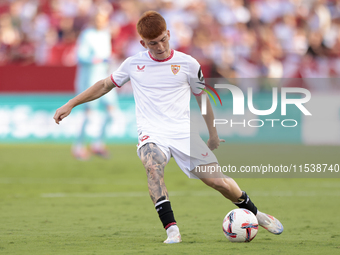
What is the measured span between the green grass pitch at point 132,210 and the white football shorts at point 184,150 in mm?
714

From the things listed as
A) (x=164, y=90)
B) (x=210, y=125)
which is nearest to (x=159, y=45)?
(x=164, y=90)

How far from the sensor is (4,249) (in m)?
4.97

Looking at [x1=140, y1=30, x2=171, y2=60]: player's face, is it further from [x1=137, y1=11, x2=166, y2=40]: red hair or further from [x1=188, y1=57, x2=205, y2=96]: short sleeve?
[x1=188, y1=57, x2=205, y2=96]: short sleeve

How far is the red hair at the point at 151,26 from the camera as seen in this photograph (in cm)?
506

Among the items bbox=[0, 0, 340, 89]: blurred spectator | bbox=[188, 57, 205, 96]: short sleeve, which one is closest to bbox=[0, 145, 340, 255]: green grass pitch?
bbox=[188, 57, 205, 96]: short sleeve

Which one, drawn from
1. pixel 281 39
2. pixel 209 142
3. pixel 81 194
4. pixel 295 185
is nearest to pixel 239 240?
pixel 209 142

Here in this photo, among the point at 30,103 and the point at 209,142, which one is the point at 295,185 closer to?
the point at 209,142

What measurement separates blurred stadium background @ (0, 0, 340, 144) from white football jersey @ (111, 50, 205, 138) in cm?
1012

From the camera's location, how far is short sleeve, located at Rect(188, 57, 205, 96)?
5430 mm

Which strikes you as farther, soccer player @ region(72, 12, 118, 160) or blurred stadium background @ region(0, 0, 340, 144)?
blurred stadium background @ region(0, 0, 340, 144)

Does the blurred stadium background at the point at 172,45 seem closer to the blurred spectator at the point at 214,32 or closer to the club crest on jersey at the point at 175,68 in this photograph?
the blurred spectator at the point at 214,32

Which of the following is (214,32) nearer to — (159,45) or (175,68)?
(175,68)

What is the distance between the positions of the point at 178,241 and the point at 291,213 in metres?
2.65

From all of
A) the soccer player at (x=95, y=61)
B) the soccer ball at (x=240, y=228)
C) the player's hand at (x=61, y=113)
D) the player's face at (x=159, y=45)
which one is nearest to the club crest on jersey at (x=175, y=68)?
the player's face at (x=159, y=45)
